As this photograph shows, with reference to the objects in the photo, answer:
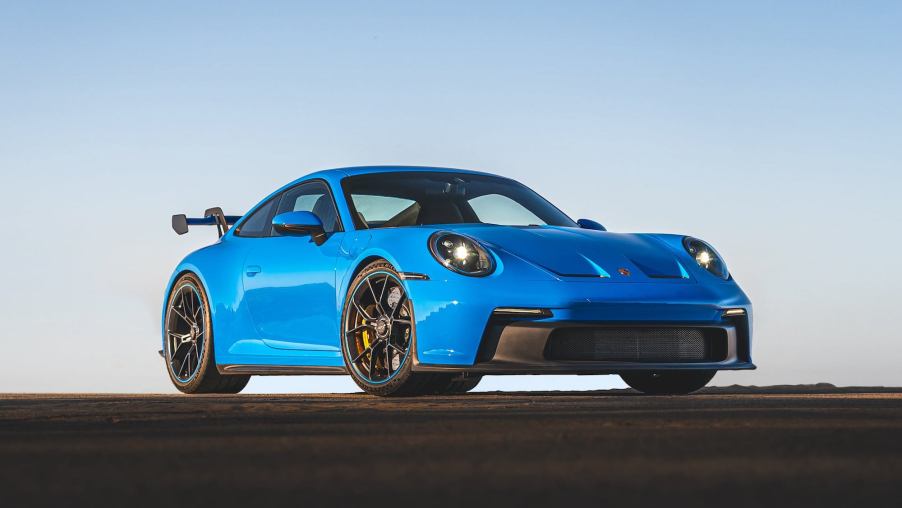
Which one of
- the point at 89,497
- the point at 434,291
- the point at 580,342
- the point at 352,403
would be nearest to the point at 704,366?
the point at 580,342

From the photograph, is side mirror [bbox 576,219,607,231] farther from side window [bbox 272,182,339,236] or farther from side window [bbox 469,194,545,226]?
side window [bbox 272,182,339,236]

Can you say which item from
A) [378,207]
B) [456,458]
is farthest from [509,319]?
[456,458]

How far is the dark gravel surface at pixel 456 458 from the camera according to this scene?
2.79 m

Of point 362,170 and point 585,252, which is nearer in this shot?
point 585,252

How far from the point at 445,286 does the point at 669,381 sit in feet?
6.93

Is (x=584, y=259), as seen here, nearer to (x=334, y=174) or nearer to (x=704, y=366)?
(x=704, y=366)

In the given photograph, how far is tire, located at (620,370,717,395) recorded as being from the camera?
8.65 metres

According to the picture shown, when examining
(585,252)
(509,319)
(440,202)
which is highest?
(440,202)

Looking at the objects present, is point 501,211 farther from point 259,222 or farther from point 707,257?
point 259,222

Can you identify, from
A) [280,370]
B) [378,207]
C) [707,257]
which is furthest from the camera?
[378,207]

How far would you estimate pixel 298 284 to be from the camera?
27.7 ft

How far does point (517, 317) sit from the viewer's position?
731 cm

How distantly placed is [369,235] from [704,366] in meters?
1.98

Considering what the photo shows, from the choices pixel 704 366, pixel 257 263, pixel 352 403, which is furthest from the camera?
pixel 257 263
